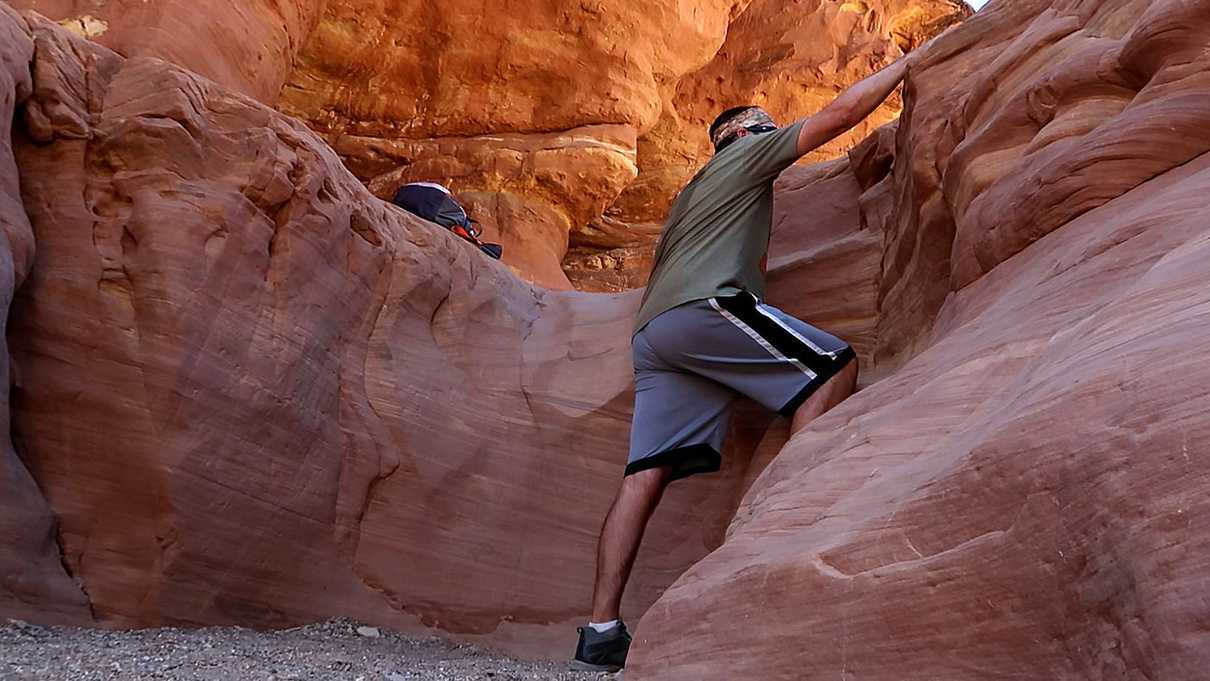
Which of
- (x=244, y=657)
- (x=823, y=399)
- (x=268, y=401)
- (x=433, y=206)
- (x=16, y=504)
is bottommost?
(x=244, y=657)

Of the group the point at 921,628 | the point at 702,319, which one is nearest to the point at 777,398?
the point at 702,319

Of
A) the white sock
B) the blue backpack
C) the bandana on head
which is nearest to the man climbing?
the white sock

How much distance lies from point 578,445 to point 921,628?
2.73 meters

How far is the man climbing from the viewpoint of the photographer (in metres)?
3.56

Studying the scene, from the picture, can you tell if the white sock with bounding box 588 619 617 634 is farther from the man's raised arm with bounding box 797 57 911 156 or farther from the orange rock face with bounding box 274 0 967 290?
the orange rock face with bounding box 274 0 967 290

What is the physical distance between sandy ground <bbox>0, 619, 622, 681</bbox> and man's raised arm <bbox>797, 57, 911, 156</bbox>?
189cm

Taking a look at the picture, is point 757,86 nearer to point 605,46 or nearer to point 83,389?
point 605,46

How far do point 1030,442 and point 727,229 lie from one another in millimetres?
2342

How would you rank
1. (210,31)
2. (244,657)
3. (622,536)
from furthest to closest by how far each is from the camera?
(210,31)
(622,536)
(244,657)

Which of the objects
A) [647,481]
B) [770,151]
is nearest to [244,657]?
[647,481]

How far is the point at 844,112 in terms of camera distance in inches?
142

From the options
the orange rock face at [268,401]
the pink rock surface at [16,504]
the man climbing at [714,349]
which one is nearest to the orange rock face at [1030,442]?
the man climbing at [714,349]

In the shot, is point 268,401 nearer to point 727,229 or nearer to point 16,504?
point 16,504

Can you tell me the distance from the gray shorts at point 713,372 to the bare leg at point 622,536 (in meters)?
0.06
